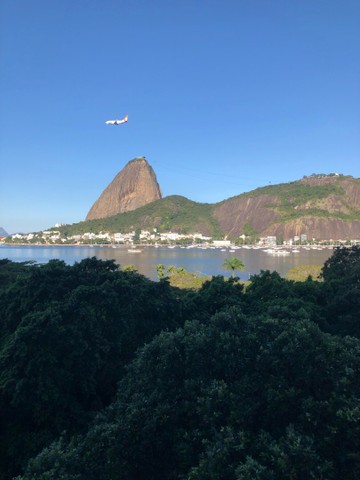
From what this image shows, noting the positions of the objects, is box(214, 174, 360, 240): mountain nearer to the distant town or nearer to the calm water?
the distant town

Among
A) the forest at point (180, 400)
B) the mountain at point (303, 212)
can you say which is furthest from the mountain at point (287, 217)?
the forest at point (180, 400)

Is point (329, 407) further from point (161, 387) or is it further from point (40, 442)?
point (40, 442)

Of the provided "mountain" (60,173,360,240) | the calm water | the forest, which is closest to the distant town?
"mountain" (60,173,360,240)

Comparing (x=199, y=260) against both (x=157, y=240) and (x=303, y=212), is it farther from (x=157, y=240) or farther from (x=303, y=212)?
(x=303, y=212)

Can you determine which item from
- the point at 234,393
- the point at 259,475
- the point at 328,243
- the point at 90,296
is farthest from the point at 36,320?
the point at 328,243

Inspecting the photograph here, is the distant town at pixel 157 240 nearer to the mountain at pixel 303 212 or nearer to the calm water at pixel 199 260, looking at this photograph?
the mountain at pixel 303 212

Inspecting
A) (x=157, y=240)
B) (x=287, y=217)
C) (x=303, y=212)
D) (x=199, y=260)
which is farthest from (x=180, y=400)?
(x=303, y=212)
